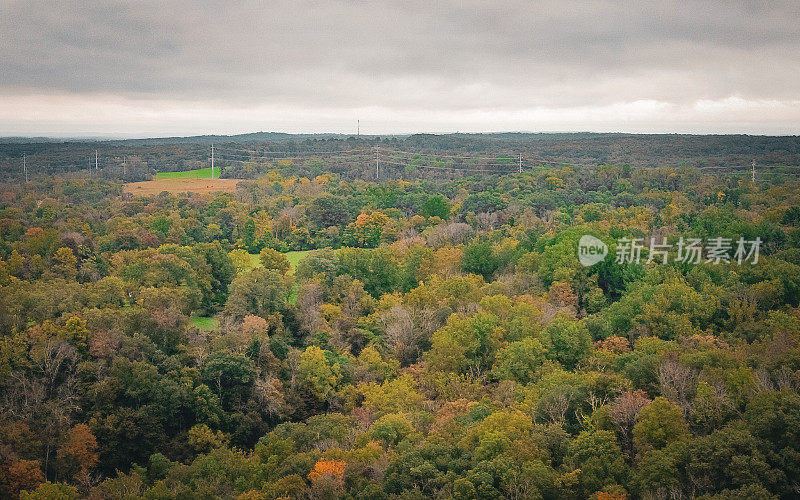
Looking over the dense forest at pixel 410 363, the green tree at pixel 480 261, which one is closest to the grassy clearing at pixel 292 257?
the dense forest at pixel 410 363

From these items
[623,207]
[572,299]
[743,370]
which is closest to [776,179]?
[623,207]

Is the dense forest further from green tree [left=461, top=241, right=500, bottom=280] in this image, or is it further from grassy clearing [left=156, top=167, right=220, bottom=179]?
grassy clearing [left=156, top=167, right=220, bottom=179]

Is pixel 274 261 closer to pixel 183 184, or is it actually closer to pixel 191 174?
pixel 183 184

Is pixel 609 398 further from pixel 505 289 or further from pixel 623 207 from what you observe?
pixel 623 207

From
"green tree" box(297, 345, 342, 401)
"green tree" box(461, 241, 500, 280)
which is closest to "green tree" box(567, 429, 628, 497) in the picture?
"green tree" box(297, 345, 342, 401)

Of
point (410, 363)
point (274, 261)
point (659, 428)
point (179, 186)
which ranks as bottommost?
point (410, 363)

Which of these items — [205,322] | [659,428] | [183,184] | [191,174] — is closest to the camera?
[659,428]

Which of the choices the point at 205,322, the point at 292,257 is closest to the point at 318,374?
the point at 205,322
